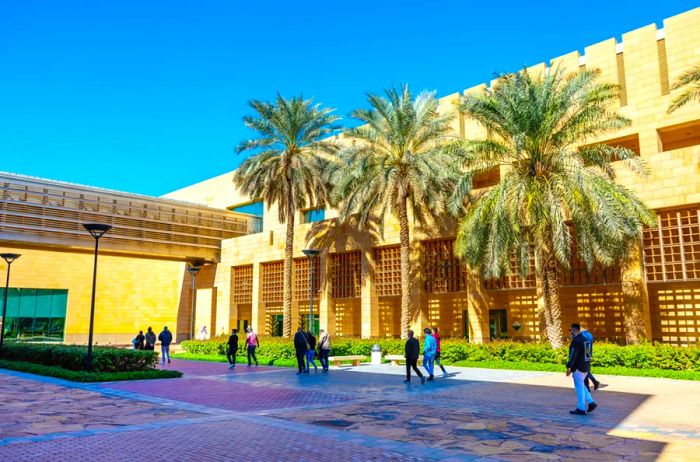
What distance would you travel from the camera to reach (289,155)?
1250 inches

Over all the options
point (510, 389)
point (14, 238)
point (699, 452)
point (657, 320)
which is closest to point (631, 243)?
point (657, 320)

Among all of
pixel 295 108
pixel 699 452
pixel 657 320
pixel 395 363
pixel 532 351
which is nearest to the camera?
pixel 699 452

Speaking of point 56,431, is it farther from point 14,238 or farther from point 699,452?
point 14,238

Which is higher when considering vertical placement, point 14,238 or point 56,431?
point 14,238

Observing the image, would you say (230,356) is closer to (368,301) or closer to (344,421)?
(368,301)

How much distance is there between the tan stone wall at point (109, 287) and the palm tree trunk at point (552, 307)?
3410cm

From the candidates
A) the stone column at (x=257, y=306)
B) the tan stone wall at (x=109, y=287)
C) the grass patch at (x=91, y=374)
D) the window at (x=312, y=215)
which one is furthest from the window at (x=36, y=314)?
the grass patch at (x=91, y=374)

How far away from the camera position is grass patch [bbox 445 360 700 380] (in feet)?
56.0

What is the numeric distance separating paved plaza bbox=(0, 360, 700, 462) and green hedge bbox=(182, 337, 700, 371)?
211 centimetres

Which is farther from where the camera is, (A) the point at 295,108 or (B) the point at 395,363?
(A) the point at 295,108

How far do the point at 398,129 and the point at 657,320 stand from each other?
14877 millimetres

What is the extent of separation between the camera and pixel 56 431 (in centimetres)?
898

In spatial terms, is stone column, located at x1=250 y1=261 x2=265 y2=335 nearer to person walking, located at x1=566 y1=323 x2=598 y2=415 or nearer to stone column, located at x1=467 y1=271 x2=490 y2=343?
stone column, located at x1=467 y1=271 x2=490 y2=343

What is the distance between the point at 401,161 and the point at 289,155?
8087mm
